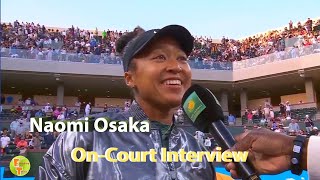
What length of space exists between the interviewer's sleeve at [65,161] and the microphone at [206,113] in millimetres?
394

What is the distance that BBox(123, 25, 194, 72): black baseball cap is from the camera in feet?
5.61

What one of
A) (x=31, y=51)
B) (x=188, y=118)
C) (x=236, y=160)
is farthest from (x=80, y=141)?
(x=31, y=51)

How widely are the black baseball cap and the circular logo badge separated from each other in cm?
650

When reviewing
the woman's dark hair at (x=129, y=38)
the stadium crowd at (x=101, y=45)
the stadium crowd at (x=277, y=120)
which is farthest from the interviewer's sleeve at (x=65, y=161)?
the stadium crowd at (x=101, y=45)

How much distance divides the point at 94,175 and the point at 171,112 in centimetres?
47

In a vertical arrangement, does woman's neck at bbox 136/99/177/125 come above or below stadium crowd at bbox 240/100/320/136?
below

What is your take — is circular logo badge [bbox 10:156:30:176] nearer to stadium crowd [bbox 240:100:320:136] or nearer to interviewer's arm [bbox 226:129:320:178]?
interviewer's arm [bbox 226:129:320:178]

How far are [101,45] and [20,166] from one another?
38.2 feet

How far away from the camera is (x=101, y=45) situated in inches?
756

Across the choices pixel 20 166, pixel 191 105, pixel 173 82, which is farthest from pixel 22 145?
pixel 191 105

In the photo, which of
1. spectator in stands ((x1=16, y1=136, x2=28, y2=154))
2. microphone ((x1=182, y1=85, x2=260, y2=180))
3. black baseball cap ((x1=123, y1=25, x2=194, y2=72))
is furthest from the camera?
spectator in stands ((x1=16, y1=136, x2=28, y2=154))

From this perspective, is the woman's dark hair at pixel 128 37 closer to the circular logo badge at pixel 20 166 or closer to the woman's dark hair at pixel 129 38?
the woman's dark hair at pixel 129 38

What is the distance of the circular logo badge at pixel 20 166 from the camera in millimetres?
7814

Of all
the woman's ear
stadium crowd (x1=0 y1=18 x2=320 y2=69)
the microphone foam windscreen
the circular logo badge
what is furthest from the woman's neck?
stadium crowd (x1=0 y1=18 x2=320 y2=69)
